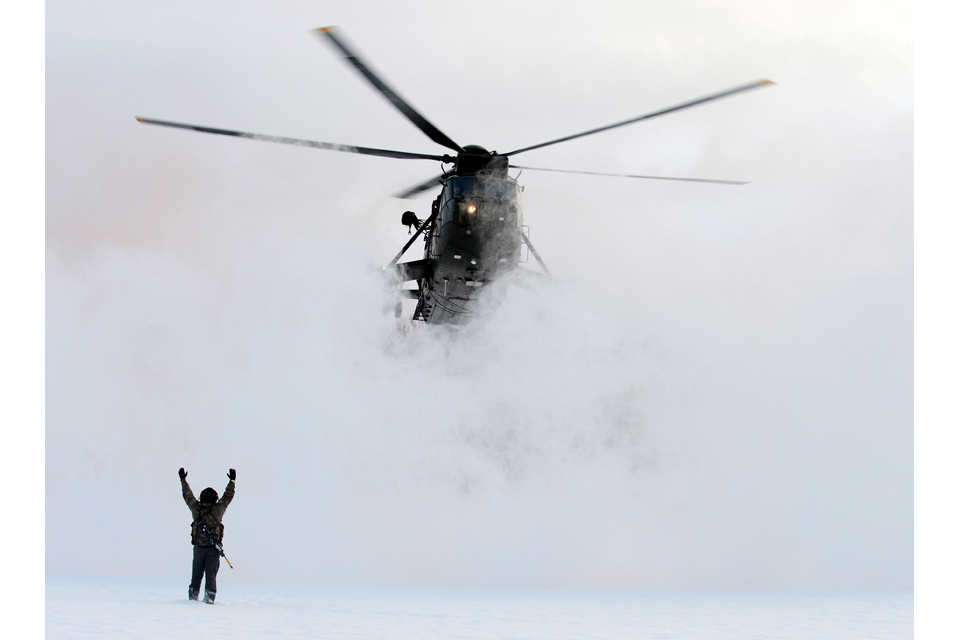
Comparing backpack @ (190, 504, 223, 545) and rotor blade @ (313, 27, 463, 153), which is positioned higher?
rotor blade @ (313, 27, 463, 153)

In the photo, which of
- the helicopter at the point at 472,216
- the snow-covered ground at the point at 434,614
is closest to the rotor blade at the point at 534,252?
the helicopter at the point at 472,216

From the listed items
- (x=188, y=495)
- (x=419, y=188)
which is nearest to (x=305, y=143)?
(x=419, y=188)

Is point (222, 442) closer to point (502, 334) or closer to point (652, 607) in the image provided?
point (502, 334)

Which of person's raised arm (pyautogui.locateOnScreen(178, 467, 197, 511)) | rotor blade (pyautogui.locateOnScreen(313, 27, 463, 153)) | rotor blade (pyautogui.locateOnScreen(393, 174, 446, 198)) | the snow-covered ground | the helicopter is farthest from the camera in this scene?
rotor blade (pyautogui.locateOnScreen(393, 174, 446, 198))

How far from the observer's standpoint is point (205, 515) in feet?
29.1

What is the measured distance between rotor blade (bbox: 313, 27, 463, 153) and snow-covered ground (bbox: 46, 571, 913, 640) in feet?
22.9

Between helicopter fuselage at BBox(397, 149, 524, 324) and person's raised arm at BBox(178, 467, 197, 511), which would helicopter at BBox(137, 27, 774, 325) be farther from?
person's raised arm at BBox(178, 467, 197, 511)

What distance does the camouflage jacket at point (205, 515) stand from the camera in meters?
8.78

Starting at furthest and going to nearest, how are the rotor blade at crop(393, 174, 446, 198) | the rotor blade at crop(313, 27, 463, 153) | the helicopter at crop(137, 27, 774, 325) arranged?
the rotor blade at crop(393, 174, 446, 198) → the helicopter at crop(137, 27, 774, 325) → the rotor blade at crop(313, 27, 463, 153)

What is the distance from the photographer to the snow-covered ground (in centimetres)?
721

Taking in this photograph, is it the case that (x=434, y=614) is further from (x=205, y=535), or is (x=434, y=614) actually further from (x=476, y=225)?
(x=476, y=225)

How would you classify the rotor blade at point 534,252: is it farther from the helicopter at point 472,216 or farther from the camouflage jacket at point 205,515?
the camouflage jacket at point 205,515

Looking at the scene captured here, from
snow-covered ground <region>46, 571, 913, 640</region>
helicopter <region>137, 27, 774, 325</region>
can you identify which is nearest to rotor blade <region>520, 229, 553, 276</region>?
helicopter <region>137, 27, 774, 325</region>

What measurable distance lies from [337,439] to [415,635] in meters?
10.4
